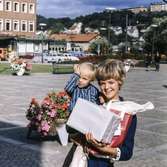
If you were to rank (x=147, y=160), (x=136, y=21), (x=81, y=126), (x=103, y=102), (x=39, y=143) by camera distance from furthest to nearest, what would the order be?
(x=136, y=21)
(x=39, y=143)
(x=147, y=160)
(x=103, y=102)
(x=81, y=126)

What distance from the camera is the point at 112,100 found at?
3457 mm

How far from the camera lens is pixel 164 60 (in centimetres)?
7694

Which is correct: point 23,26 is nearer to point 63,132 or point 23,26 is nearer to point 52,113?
point 52,113

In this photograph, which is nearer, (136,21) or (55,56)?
(55,56)

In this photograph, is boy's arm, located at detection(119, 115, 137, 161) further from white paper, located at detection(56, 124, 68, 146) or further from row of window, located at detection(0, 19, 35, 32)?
row of window, located at detection(0, 19, 35, 32)

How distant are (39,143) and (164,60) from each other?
68.7m

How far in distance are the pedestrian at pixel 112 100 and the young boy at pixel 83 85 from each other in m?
1.85

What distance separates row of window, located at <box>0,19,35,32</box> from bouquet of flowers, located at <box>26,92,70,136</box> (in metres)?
104

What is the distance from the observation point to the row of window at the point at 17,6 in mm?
112000

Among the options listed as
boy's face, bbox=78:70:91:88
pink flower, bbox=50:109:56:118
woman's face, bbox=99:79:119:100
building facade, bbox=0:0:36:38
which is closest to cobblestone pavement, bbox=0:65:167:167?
pink flower, bbox=50:109:56:118

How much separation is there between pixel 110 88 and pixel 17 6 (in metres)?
113

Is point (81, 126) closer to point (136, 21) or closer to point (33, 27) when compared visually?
point (33, 27)

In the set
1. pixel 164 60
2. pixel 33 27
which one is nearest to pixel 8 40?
pixel 33 27

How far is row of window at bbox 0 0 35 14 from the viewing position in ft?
367
